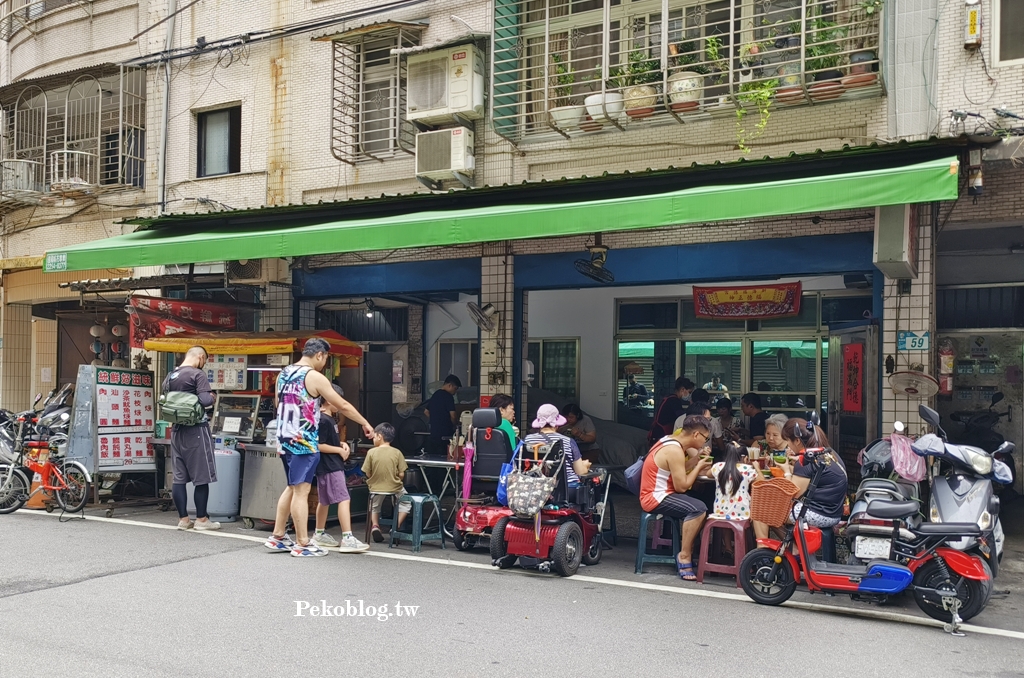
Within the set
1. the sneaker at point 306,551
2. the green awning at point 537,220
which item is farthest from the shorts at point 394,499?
the green awning at point 537,220

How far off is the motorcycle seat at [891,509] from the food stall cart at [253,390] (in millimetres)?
5927

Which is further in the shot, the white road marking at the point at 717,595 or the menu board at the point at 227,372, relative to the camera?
the menu board at the point at 227,372

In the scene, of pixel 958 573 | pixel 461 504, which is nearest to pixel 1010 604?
pixel 958 573

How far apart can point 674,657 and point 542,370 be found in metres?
11.1

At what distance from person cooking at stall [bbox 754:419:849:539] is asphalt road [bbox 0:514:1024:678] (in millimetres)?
892

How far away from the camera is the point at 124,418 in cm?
1169

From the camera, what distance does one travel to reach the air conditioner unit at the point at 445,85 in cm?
1227

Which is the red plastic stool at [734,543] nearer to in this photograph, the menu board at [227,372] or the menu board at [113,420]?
the menu board at [227,372]

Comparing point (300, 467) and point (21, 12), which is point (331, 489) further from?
point (21, 12)

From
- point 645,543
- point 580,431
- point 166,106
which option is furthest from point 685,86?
point 166,106

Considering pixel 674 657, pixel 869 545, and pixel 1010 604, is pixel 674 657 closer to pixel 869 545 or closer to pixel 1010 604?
pixel 869 545

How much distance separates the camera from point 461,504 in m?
9.28

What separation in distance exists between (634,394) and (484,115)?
5.60 metres

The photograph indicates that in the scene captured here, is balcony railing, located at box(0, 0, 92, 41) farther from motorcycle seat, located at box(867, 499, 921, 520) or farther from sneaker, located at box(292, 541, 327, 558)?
motorcycle seat, located at box(867, 499, 921, 520)
